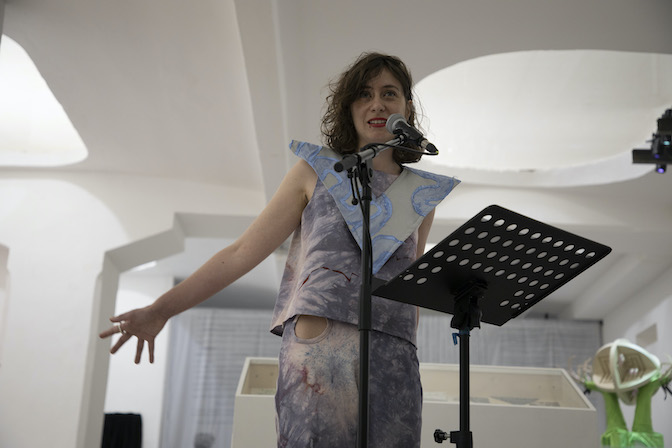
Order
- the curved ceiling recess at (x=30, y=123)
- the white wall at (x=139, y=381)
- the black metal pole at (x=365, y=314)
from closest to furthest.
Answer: the black metal pole at (x=365, y=314) < the curved ceiling recess at (x=30, y=123) < the white wall at (x=139, y=381)

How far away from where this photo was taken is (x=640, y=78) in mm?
5223

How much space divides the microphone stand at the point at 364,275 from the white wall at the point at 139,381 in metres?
7.85

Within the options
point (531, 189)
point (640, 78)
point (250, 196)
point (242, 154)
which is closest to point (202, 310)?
point (250, 196)

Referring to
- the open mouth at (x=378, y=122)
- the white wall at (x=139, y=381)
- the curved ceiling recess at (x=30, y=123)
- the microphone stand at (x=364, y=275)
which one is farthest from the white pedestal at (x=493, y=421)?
the white wall at (x=139, y=381)

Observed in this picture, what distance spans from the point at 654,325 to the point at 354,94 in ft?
23.4

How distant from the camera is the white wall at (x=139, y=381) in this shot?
8820mm

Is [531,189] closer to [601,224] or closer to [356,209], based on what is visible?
[601,224]

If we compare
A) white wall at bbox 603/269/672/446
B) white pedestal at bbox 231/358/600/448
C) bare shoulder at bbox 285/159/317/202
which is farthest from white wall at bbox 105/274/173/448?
bare shoulder at bbox 285/159/317/202

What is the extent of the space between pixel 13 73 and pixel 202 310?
4.78 meters

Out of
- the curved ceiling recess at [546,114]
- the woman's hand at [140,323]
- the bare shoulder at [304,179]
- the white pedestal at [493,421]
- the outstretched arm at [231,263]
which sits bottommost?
the white pedestal at [493,421]

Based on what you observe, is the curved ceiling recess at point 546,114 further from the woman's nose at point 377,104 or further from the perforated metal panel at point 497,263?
the perforated metal panel at point 497,263

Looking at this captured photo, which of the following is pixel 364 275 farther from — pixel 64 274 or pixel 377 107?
pixel 64 274

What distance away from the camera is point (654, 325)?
25.6 ft

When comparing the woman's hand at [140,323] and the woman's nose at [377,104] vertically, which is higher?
the woman's nose at [377,104]
